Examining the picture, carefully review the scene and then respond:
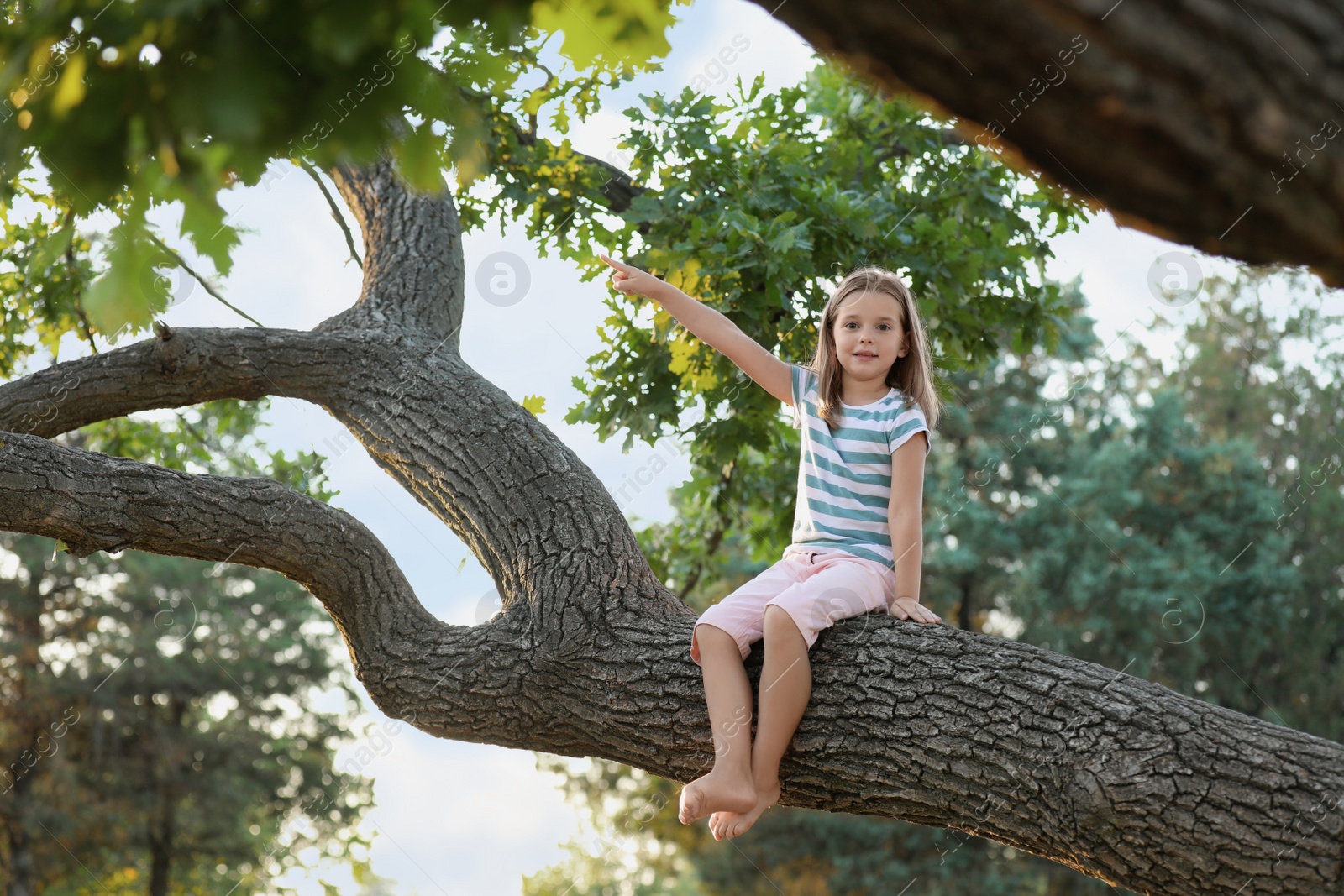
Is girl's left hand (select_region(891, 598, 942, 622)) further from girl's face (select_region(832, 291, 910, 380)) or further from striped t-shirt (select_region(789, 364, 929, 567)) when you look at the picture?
girl's face (select_region(832, 291, 910, 380))

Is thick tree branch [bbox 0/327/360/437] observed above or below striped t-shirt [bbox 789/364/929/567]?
above

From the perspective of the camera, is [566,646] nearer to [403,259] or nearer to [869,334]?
[869,334]

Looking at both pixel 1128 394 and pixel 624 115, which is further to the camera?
pixel 1128 394

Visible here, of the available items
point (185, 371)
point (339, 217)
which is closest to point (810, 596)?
point (185, 371)

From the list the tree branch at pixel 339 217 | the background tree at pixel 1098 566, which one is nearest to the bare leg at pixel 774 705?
the tree branch at pixel 339 217

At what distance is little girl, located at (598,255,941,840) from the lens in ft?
8.68

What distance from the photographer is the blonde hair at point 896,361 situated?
10.7 feet

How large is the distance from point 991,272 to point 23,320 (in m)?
4.97

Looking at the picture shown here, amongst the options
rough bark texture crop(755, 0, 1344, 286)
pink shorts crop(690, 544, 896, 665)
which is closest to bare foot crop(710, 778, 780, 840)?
pink shorts crop(690, 544, 896, 665)

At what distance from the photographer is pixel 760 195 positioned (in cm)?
435

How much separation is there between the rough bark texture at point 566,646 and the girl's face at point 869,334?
31.4 inches

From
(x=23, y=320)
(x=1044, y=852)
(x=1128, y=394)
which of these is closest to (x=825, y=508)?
(x=1044, y=852)

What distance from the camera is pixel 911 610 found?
2.86m

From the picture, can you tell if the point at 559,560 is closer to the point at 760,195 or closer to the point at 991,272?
the point at 760,195
